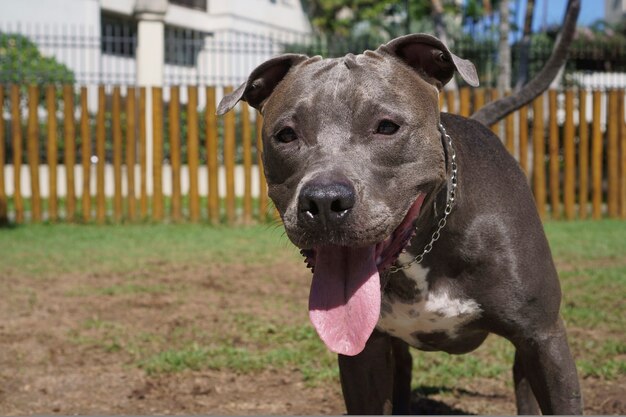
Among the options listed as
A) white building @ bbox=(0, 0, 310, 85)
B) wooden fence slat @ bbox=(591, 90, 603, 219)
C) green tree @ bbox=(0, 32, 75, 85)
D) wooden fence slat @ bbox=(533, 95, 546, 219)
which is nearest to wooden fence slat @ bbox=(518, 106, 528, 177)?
wooden fence slat @ bbox=(533, 95, 546, 219)

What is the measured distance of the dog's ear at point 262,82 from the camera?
11.1ft

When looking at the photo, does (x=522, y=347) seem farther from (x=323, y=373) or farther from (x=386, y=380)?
(x=323, y=373)

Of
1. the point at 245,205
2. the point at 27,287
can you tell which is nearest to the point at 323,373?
the point at 27,287

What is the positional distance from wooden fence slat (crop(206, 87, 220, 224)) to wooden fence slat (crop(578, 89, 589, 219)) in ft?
16.4

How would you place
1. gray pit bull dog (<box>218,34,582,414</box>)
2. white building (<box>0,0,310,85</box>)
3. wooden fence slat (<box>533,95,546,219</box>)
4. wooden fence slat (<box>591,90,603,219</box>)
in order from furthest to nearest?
white building (<box>0,0,310,85</box>)
wooden fence slat (<box>591,90,603,219</box>)
wooden fence slat (<box>533,95,546,219</box>)
gray pit bull dog (<box>218,34,582,414</box>)

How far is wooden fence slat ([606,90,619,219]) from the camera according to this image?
39.9ft

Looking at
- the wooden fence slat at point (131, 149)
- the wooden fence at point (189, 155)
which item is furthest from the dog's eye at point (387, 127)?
the wooden fence slat at point (131, 149)

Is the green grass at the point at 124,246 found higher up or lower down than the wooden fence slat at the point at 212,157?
lower down

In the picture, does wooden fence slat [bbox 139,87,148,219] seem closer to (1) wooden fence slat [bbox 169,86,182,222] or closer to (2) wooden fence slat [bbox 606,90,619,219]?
(1) wooden fence slat [bbox 169,86,182,222]

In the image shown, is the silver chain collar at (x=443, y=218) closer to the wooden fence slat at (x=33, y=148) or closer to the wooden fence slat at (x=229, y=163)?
the wooden fence slat at (x=229, y=163)

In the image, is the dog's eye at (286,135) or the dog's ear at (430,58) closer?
the dog's eye at (286,135)

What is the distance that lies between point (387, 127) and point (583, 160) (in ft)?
32.4

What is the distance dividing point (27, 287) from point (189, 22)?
22.4 m

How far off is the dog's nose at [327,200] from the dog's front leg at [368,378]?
0.97m
